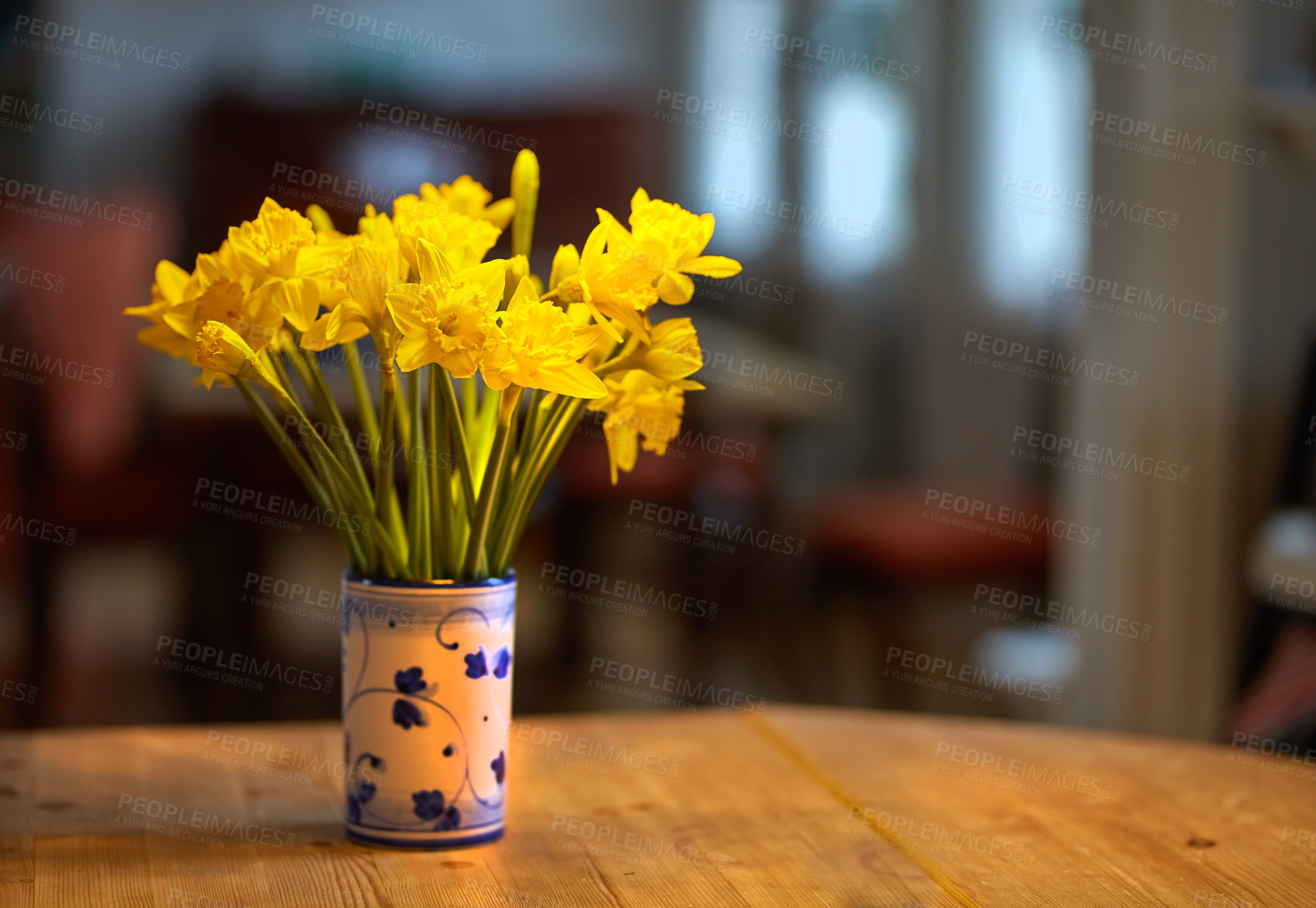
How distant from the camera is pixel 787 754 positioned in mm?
1154

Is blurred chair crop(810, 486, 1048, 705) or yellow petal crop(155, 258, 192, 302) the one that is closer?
yellow petal crop(155, 258, 192, 302)

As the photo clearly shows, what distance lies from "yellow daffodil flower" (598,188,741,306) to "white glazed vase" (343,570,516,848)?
244 millimetres

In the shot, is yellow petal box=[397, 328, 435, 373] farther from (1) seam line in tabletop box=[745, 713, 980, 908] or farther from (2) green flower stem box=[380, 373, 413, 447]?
(1) seam line in tabletop box=[745, 713, 980, 908]

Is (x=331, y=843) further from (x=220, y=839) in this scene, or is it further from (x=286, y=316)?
(x=286, y=316)

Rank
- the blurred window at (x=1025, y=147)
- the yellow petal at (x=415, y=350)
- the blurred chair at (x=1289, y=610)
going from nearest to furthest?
1. the yellow petal at (x=415, y=350)
2. the blurred chair at (x=1289, y=610)
3. the blurred window at (x=1025, y=147)

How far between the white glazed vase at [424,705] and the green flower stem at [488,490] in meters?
0.02

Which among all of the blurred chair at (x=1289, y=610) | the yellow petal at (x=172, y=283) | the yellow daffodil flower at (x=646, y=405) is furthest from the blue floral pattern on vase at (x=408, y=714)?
the blurred chair at (x=1289, y=610)

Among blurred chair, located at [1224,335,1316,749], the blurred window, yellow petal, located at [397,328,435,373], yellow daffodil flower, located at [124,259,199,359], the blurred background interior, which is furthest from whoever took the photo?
the blurred window

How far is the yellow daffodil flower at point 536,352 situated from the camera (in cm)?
78

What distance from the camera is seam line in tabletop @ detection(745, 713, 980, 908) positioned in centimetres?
85

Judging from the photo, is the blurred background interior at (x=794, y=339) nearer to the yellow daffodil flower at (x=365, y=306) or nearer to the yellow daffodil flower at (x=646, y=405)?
the yellow daffodil flower at (x=646, y=405)

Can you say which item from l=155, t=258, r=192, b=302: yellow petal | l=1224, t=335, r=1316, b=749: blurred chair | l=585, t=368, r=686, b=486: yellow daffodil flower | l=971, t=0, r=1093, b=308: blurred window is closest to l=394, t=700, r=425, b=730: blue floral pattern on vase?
l=585, t=368, r=686, b=486: yellow daffodil flower

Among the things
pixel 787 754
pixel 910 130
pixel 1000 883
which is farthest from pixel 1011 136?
pixel 1000 883

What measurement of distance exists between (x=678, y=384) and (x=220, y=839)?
458 millimetres
